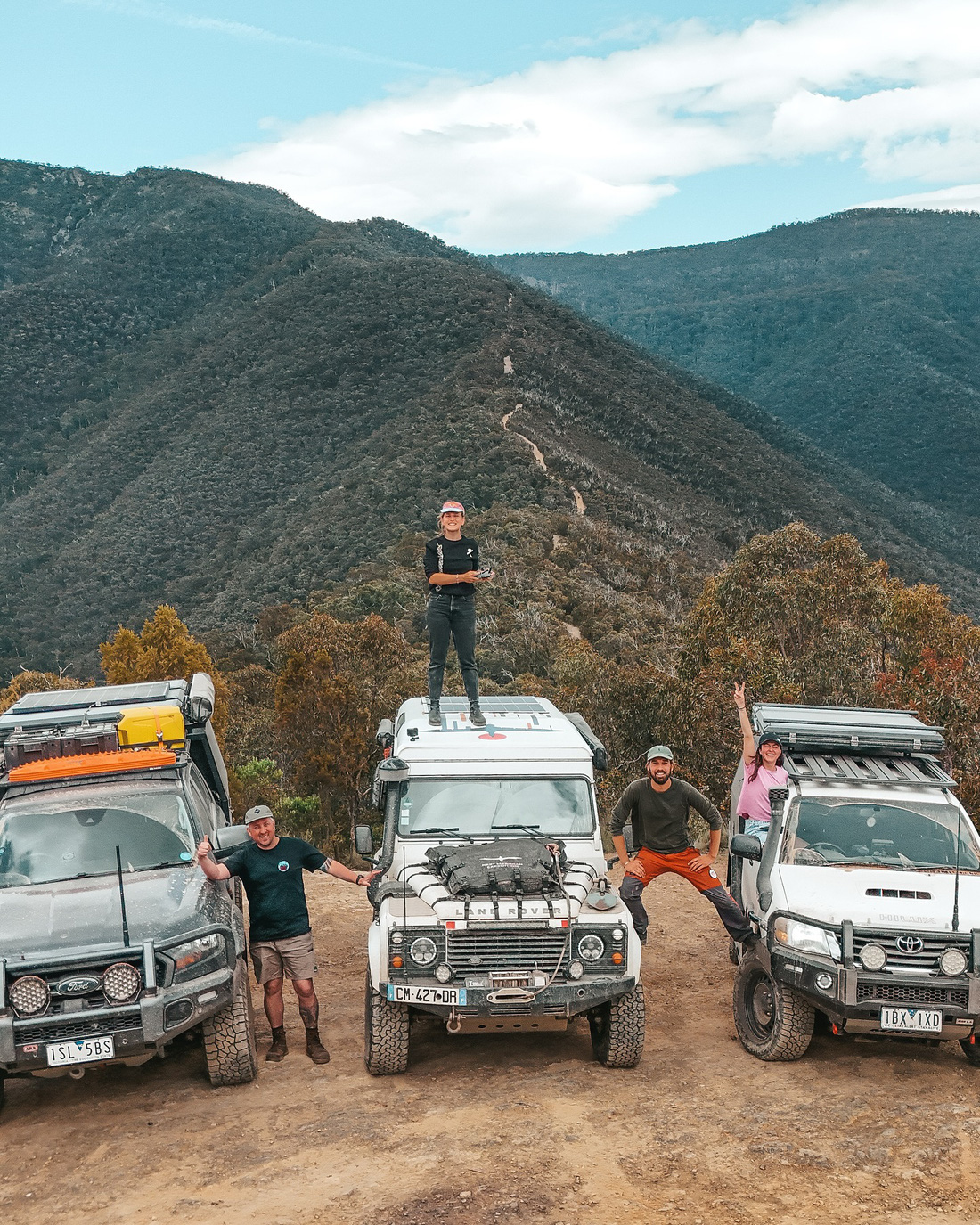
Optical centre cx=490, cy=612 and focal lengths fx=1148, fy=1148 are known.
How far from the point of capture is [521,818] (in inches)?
344

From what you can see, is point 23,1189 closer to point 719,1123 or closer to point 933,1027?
point 719,1123

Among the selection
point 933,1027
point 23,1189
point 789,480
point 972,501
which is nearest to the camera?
point 23,1189

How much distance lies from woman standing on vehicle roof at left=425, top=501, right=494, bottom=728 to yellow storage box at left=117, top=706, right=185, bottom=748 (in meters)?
2.64

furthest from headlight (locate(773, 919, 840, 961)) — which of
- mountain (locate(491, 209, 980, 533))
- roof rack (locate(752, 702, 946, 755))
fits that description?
mountain (locate(491, 209, 980, 533))

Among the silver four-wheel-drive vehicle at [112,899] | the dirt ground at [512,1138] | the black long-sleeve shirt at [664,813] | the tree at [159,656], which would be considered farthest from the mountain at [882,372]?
the silver four-wheel-drive vehicle at [112,899]

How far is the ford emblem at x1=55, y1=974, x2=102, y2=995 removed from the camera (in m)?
7.02

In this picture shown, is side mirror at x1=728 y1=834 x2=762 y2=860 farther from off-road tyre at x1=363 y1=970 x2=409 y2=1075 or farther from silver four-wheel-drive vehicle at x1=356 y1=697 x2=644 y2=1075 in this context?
off-road tyre at x1=363 y1=970 x2=409 y2=1075

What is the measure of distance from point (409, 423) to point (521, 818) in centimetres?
6064

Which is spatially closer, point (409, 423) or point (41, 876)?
point (41, 876)

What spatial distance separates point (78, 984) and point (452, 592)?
222 inches

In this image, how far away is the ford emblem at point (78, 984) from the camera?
702 centimetres

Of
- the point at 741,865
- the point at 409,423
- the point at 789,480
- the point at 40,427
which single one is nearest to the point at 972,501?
the point at 789,480

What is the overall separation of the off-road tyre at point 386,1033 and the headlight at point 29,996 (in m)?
2.07

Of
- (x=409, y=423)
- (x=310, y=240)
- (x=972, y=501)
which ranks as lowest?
(x=972, y=501)
